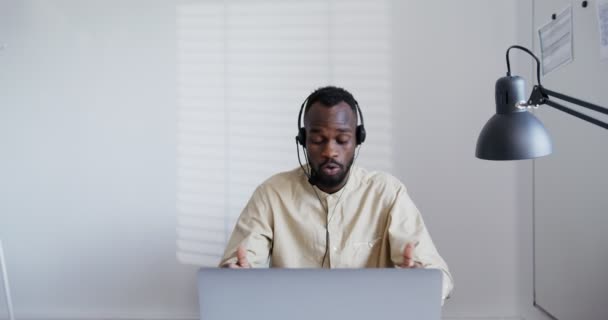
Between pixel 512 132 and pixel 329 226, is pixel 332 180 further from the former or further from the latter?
Result: pixel 512 132

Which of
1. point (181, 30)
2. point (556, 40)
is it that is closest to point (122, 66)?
point (181, 30)

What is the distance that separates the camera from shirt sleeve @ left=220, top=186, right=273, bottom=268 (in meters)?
1.57

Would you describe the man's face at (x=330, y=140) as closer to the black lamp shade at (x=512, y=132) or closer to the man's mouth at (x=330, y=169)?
the man's mouth at (x=330, y=169)

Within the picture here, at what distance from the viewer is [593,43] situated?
1.58m

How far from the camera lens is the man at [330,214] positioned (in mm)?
1573

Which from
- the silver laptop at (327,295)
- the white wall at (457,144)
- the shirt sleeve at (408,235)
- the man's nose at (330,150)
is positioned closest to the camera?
the silver laptop at (327,295)

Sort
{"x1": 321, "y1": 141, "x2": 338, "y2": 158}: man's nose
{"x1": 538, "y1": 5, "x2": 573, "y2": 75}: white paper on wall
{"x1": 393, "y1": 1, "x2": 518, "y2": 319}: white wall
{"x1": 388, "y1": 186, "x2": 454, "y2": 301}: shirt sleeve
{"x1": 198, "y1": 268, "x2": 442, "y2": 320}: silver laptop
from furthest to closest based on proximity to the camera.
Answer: {"x1": 393, "y1": 1, "x2": 518, "y2": 319}: white wall → {"x1": 538, "y1": 5, "x2": 573, "y2": 75}: white paper on wall → {"x1": 321, "y1": 141, "x2": 338, "y2": 158}: man's nose → {"x1": 388, "y1": 186, "x2": 454, "y2": 301}: shirt sleeve → {"x1": 198, "y1": 268, "x2": 442, "y2": 320}: silver laptop

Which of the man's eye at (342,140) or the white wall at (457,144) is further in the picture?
the white wall at (457,144)

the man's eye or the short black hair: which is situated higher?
the short black hair

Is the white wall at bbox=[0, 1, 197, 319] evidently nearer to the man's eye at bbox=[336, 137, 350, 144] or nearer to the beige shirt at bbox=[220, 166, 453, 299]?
the beige shirt at bbox=[220, 166, 453, 299]

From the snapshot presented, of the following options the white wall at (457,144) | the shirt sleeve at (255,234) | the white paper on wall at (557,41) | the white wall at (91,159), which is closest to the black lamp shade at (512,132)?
the shirt sleeve at (255,234)

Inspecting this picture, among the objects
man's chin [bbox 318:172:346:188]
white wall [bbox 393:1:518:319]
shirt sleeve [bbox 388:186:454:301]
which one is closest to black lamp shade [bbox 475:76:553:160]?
shirt sleeve [bbox 388:186:454:301]

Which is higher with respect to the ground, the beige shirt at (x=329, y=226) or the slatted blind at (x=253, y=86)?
the slatted blind at (x=253, y=86)

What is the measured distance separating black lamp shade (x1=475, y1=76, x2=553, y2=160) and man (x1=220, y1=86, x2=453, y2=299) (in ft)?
1.98
